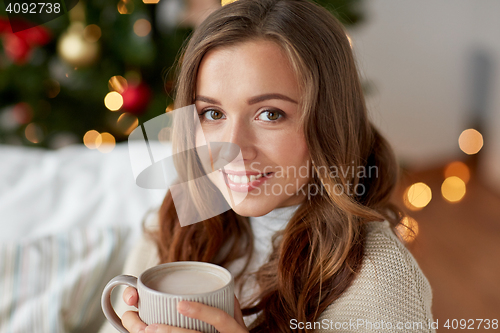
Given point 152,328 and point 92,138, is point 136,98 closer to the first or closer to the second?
point 92,138

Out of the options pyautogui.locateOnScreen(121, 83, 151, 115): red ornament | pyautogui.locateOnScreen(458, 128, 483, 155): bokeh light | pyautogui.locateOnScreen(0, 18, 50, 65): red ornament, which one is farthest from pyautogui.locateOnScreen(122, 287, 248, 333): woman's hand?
pyautogui.locateOnScreen(458, 128, 483, 155): bokeh light

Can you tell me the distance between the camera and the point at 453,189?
2490mm

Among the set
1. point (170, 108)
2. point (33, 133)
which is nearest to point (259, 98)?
point (170, 108)

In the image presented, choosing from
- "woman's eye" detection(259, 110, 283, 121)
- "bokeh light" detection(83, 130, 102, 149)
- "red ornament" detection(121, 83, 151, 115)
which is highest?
"woman's eye" detection(259, 110, 283, 121)

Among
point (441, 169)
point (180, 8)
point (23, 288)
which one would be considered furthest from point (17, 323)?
point (441, 169)

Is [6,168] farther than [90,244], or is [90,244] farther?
[6,168]

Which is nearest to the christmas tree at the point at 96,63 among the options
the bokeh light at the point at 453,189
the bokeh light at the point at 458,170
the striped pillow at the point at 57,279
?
the striped pillow at the point at 57,279

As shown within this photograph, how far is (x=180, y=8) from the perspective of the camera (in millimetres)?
1315

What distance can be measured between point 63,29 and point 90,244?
0.83 meters

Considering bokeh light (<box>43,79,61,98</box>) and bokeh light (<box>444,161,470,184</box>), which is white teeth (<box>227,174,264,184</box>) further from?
bokeh light (<box>444,161,470,184</box>)

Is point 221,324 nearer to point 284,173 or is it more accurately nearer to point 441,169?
point 284,173

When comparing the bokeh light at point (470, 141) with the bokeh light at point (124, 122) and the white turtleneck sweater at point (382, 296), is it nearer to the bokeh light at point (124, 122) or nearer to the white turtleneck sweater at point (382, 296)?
the bokeh light at point (124, 122)

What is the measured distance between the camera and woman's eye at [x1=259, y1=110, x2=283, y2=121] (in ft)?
1.84

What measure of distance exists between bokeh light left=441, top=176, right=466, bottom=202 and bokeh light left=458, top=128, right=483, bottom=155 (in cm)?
30
